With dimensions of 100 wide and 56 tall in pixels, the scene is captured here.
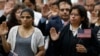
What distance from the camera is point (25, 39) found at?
5.38 metres

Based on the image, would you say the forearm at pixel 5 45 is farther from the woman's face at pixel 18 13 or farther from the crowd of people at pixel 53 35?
the woman's face at pixel 18 13

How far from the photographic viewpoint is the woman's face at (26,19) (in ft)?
17.8

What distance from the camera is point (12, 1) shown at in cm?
675

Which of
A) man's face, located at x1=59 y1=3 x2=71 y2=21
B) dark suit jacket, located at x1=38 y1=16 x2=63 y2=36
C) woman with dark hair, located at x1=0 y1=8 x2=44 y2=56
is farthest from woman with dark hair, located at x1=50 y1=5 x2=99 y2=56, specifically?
man's face, located at x1=59 y1=3 x2=71 y2=21

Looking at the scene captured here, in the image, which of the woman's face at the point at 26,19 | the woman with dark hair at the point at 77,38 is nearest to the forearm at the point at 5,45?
the woman's face at the point at 26,19

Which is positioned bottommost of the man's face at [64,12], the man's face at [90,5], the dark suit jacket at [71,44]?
the dark suit jacket at [71,44]

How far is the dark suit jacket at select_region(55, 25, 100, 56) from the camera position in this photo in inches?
206

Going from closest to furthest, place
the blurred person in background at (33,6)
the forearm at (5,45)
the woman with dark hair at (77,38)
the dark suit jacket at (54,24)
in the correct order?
the woman with dark hair at (77,38)
the forearm at (5,45)
the dark suit jacket at (54,24)
the blurred person in background at (33,6)

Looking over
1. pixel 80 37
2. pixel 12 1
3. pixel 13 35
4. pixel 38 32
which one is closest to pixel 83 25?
pixel 80 37

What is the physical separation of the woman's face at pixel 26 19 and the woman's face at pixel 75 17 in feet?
2.04

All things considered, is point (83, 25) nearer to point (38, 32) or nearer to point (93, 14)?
point (38, 32)

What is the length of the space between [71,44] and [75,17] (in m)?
0.40

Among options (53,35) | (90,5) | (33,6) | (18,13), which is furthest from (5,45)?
(90,5)

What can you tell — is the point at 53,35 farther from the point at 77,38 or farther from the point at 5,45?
the point at 5,45
